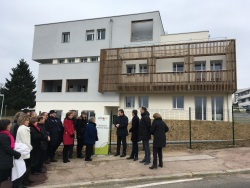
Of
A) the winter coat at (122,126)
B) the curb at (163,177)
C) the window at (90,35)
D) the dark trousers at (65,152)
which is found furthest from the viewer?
the window at (90,35)

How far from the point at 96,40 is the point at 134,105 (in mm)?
8292

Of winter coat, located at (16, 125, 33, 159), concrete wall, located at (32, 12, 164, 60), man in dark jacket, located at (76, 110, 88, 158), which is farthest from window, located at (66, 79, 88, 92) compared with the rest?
winter coat, located at (16, 125, 33, 159)

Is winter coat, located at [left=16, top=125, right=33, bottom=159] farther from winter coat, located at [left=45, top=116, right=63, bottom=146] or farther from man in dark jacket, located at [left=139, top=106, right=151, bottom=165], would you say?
man in dark jacket, located at [left=139, top=106, right=151, bottom=165]

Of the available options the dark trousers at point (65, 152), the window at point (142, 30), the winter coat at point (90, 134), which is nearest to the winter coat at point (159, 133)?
the winter coat at point (90, 134)

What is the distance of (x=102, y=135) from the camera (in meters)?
10.1

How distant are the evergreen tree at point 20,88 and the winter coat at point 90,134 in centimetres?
3580

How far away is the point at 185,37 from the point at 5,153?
22.0 meters

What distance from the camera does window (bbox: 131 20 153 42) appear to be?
25664 millimetres

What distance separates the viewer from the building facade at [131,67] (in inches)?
848

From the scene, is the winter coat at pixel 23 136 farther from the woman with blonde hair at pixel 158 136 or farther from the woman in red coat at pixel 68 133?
the woman with blonde hair at pixel 158 136

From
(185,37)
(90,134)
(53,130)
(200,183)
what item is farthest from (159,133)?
(185,37)

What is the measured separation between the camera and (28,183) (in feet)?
21.1

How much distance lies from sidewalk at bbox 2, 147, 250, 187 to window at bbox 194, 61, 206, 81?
39.0 ft

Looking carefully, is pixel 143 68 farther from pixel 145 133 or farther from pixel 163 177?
pixel 163 177
